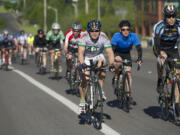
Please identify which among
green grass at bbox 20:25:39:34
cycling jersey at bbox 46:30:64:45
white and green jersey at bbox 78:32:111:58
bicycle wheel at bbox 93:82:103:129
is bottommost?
bicycle wheel at bbox 93:82:103:129

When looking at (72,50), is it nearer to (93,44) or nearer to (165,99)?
(93,44)

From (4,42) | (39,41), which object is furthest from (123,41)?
(4,42)

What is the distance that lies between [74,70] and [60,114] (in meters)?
3.25

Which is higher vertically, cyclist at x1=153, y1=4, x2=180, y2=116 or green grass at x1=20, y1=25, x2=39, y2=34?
green grass at x1=20, y1=25, x2=39, y2=34

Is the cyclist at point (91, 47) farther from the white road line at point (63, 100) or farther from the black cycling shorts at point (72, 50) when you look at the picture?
the black cycling shorts at point (72, 50)

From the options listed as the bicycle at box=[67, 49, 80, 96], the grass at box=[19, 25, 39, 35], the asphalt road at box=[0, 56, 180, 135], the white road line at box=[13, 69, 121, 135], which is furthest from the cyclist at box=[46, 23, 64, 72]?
the grass at box=[19, 25, 39, 35]

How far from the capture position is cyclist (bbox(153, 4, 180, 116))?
295 inches

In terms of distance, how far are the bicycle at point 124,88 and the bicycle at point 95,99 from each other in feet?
4.31

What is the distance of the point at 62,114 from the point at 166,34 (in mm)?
2557

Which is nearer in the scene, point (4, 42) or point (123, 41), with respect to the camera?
point (123, 41)

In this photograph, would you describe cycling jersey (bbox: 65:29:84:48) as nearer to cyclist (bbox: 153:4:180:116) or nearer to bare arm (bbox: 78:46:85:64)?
bare arm (bbox: 78:46:85:64)

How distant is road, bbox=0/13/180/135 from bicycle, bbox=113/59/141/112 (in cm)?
20

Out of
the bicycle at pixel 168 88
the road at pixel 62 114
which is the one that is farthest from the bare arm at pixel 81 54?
the bicycle at pixel 168 88

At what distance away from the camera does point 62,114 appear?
8375 millimetres
